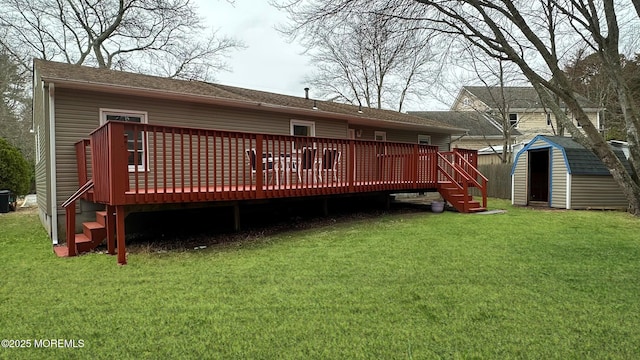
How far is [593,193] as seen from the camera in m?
10.5

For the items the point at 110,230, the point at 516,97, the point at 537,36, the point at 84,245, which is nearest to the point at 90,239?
the point at 84,245

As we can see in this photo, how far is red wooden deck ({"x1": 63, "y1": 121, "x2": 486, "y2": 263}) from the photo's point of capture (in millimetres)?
4812

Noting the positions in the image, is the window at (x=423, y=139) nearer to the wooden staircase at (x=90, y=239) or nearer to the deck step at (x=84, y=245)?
the wooden staircase at (x=90, y=239)

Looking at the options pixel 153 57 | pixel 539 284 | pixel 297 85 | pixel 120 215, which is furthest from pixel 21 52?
pixel 539 284

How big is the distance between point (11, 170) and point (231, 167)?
1060 cm

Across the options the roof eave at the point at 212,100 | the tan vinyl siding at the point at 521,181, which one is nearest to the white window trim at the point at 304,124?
the roof eave at the point at 212,100

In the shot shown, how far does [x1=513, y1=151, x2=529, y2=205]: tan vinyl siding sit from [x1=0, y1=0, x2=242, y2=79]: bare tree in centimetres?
Result: 1570

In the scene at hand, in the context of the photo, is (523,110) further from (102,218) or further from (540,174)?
(102,218)

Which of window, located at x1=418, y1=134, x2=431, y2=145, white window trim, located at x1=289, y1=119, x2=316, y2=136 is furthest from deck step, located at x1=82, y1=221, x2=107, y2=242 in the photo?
window, located at x1=418, y1=134, x2=431, y2=145

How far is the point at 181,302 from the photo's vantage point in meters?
3.19

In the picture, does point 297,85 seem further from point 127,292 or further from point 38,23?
point 127,292

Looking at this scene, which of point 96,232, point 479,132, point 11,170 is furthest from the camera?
point 479,132

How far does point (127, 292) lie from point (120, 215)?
161cm

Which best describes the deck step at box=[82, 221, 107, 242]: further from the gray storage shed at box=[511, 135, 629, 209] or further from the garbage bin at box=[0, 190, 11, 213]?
the gray storage shed at box=[511, 135, 629, 209]
